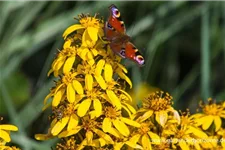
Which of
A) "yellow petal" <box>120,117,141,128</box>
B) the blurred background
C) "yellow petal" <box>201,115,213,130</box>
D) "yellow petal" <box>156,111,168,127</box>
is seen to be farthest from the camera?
the blurred background

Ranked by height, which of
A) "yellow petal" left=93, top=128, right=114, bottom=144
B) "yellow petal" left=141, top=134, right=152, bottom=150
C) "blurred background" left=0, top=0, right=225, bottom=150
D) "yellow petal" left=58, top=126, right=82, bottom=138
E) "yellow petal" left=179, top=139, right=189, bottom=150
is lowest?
"yellow petal" left=58, top=126, right=82, bottom=138

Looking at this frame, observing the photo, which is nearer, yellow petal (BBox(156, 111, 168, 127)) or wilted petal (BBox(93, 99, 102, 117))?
wilted petal (BBox(93, 99, 102, 117))

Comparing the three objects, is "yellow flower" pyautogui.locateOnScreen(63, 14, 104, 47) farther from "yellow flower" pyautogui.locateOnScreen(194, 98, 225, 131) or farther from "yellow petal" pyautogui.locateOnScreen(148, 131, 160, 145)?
"yellow flower" pyautogui.locateOnScreen(194, 98, 225, 131)

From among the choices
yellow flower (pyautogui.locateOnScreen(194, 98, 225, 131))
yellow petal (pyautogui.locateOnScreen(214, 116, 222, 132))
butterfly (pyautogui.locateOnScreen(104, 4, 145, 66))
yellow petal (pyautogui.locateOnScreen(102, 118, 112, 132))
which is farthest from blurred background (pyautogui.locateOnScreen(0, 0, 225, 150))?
yellow petal (pyautogui.locateOnScreen(102, 118, 112, 132))

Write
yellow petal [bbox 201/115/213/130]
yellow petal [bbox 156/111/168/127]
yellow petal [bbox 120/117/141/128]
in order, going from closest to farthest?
yellow petal [bbox 120/117/141/128]
yellow petal [bbox 156/111/168/127]
yellow petal [bbox 201/115/213/130]

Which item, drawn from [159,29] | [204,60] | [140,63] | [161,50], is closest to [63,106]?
[140,63]

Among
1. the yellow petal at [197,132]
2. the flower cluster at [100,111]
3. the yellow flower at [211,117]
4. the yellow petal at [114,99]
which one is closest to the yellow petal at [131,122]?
the flower cluster at [100,111]

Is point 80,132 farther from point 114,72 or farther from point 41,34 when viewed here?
point 41,34

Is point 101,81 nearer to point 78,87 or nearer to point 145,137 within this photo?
point 78,87
